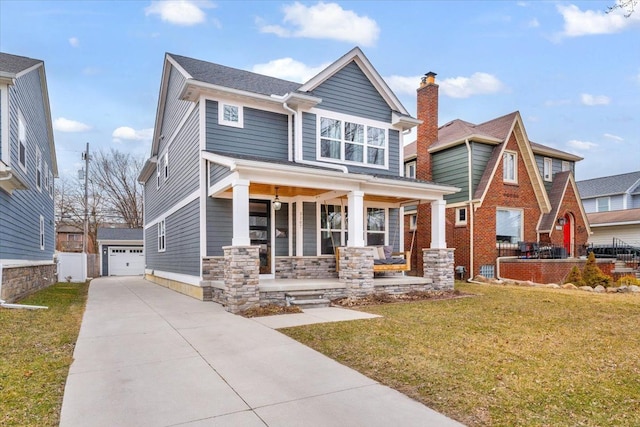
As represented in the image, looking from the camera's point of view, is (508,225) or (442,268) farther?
(508,225)

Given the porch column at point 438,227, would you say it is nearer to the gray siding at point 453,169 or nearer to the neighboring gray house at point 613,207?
the gray siding at point 453,169

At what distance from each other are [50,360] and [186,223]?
7599 millimetres

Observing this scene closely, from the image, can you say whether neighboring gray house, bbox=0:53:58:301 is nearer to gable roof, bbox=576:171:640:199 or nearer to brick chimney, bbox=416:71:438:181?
brick chimney, bbox=416:71:438:181

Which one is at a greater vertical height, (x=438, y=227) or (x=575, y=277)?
(x=438, y=227)

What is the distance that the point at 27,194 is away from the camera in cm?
1284

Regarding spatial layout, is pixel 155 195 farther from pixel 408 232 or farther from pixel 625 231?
pixel 625 231

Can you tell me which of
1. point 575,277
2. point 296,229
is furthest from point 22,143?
point 575,277

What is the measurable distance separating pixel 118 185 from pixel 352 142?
29129mm

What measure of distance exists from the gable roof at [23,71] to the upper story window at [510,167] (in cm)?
1635

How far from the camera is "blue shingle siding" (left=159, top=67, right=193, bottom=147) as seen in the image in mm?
12758

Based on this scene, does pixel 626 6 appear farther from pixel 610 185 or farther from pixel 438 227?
pixel 610 185

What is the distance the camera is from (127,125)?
43.8 metres

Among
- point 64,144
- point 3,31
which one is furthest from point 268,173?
point 64,144

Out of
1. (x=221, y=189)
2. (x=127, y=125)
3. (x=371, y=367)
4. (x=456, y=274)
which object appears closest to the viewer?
(x=371, y=367)
